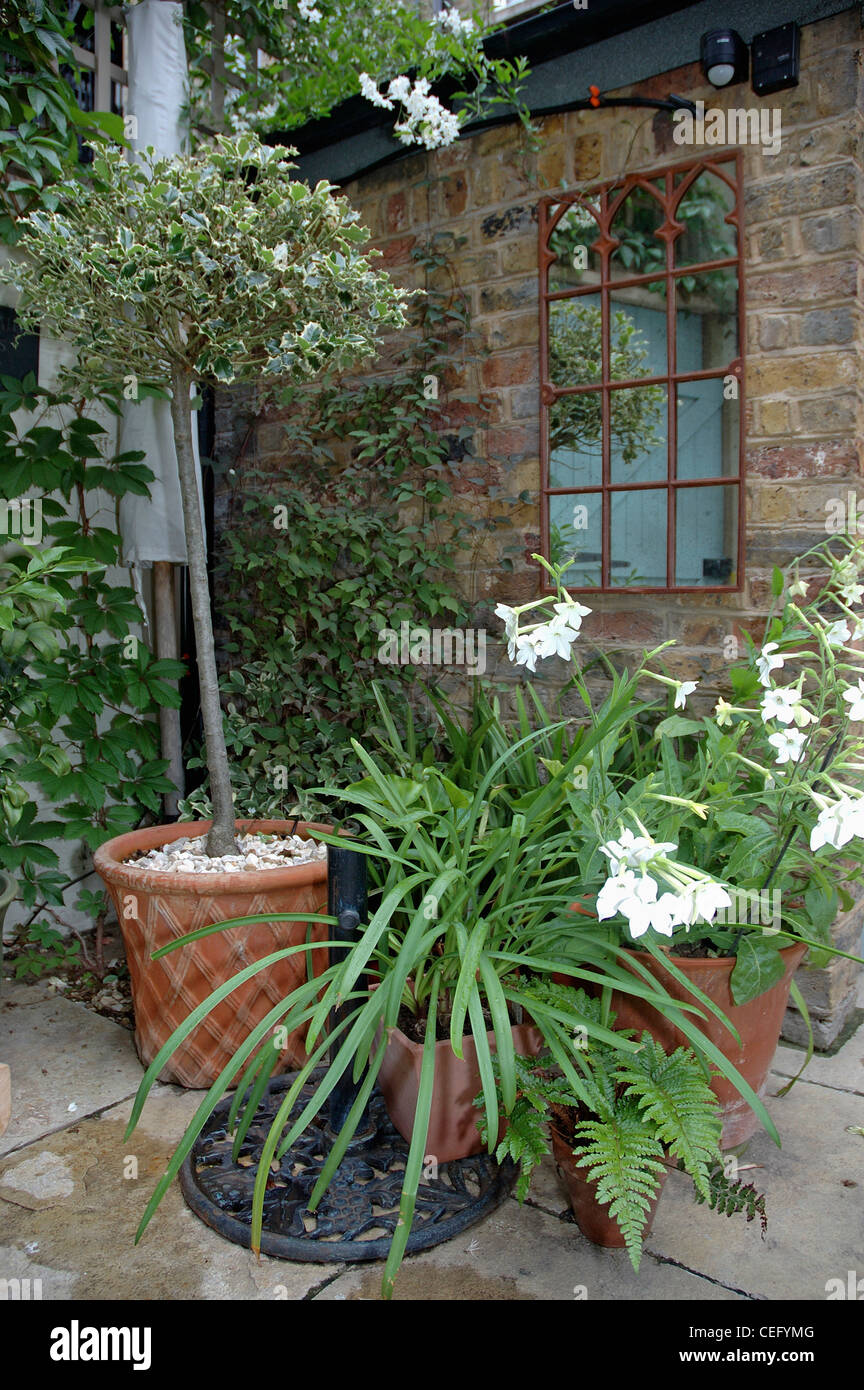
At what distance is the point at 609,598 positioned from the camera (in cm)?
282

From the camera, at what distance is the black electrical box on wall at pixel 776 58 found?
2.36m

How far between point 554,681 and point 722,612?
578mm

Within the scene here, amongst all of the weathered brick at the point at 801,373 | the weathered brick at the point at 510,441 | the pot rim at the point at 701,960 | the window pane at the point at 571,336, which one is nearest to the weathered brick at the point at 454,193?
the window pane at the point at 571,336

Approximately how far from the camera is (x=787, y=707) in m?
1.63

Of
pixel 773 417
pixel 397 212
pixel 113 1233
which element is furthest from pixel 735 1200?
pixel 397 212

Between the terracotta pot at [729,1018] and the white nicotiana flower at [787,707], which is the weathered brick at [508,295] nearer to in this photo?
the white nicotiana flower at [787,707]

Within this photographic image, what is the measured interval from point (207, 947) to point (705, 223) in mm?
2506

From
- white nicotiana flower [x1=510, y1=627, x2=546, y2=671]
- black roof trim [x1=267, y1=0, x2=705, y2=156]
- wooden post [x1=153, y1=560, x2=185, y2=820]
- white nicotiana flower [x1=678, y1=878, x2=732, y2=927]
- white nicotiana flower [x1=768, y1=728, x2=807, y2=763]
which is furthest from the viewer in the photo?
wooden post [x1=153, y1=560, x2=185, y2=820]

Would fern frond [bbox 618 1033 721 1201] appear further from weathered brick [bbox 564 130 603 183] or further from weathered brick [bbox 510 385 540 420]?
weathered brick [bbox 564 130 603 183]

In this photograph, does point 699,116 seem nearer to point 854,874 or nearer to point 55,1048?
point 854,874

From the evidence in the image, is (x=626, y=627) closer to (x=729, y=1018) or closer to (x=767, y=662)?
(x=767, y=662)

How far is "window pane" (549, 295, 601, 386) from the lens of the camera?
2.93 meters

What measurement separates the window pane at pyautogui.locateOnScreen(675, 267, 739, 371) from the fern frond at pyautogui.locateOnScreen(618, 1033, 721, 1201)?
1970 millimetres

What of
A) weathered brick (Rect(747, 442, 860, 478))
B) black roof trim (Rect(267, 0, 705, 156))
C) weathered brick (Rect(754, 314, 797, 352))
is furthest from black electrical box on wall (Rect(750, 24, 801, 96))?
weathered brick (Rect(747, 442, 860, 478))
